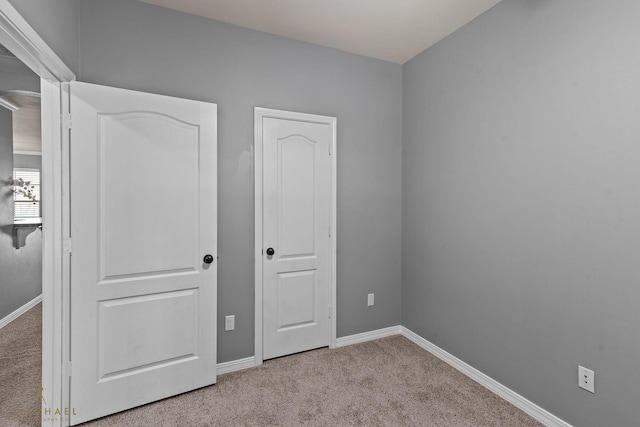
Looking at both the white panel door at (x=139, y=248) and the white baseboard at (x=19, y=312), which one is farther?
the white baseboard at (x=19, y=312)

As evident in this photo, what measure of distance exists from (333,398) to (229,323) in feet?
3.21

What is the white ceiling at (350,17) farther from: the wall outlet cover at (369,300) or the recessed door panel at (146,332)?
the wall outlet cover at (369,300)

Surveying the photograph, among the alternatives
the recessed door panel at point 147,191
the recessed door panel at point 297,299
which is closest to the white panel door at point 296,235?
the recessed door panel at point 297,299

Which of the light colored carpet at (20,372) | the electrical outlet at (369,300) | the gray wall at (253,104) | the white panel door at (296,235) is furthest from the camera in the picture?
the electrical outlet at (369,300)

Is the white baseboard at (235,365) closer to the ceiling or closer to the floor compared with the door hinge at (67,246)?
closer to the floor

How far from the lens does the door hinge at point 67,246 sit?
180 cm

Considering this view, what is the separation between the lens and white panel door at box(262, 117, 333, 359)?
255cm

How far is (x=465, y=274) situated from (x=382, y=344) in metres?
1.07

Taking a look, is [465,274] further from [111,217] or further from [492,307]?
[111,217]

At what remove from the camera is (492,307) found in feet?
7.24

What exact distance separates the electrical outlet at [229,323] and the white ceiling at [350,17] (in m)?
2.36

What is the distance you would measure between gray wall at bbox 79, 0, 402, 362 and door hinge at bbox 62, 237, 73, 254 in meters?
0.93

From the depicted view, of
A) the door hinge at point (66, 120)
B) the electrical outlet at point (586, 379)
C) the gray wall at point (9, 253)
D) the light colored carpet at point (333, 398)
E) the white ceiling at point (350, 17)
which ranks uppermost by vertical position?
the white ceiling at point (350, 17)

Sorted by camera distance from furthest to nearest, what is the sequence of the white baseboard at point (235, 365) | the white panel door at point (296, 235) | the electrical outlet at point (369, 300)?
1. the electrical outlet at point (369, 300)
2. the white panel door at point (296, 235)
3. the white baseboard at point (235, 365)
